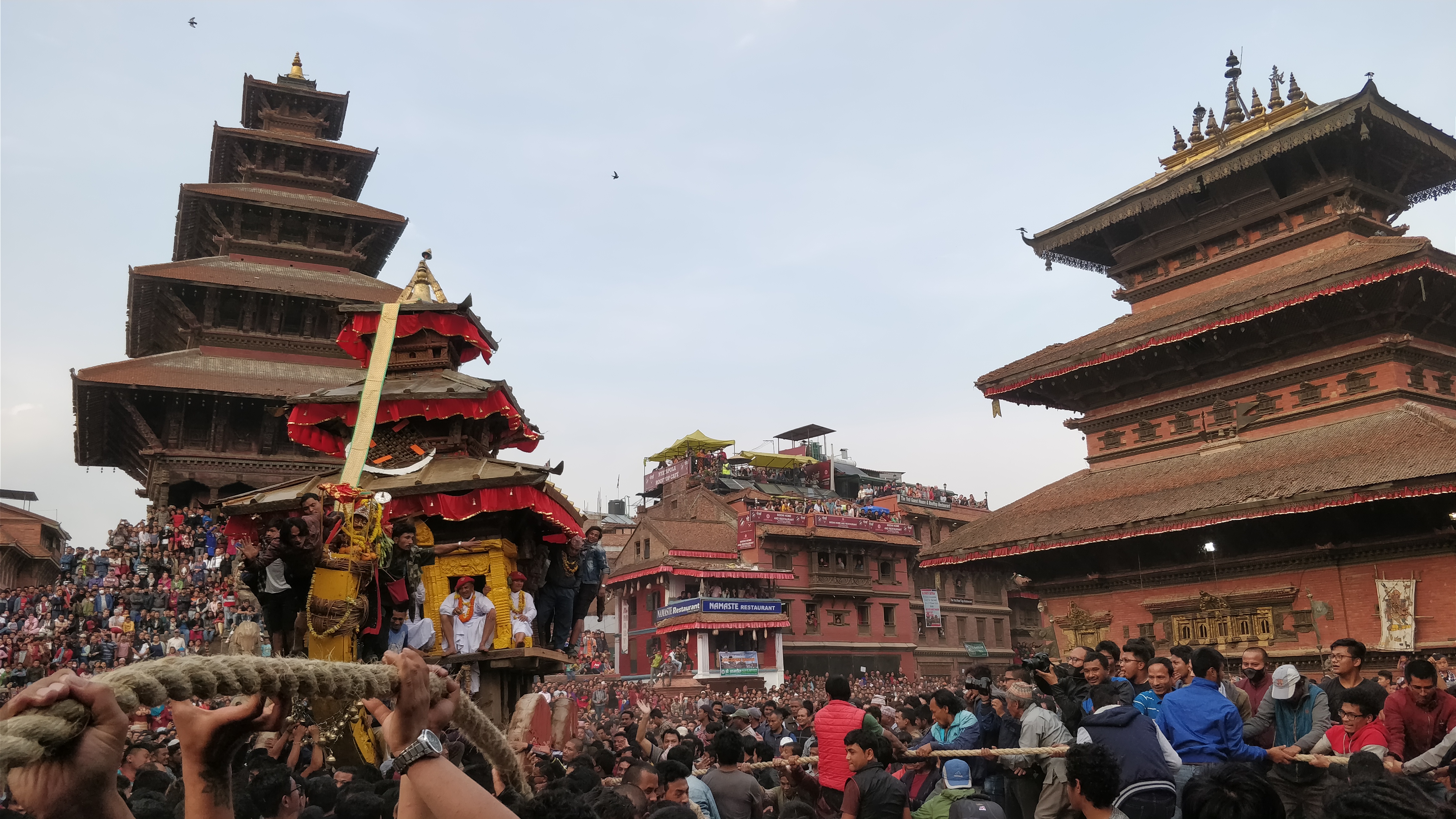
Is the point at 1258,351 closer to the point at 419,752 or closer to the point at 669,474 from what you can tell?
the point at 419,752

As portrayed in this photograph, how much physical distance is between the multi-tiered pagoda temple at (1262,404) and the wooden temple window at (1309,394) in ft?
0.11

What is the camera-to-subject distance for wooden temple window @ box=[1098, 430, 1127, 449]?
2191 cm

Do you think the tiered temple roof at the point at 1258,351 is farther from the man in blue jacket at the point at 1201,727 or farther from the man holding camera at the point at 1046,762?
the man holding camera at the point at 1046,762

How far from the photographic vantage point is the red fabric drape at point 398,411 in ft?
41.4

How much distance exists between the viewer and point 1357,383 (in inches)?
707

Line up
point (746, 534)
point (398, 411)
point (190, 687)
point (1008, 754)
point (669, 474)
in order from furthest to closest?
1. point (669, 474)
2. point (746, 534)
3. point (398, 411)
4. point (1008, 754)
5. point (190, 687)

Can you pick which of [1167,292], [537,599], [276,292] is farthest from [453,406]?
[276,292]

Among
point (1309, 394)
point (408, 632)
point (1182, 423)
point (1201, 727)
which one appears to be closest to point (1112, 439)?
point (1182, 423)

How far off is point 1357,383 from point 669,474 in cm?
4970

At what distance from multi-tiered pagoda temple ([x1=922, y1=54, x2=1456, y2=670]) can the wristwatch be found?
15273mm

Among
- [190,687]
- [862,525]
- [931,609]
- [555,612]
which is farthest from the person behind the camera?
[931,609]

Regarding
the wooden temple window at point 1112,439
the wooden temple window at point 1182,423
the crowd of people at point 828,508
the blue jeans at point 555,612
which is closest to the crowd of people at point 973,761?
the blue jeans at point 555,612

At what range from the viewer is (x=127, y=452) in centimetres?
3244

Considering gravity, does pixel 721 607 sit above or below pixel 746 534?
below
